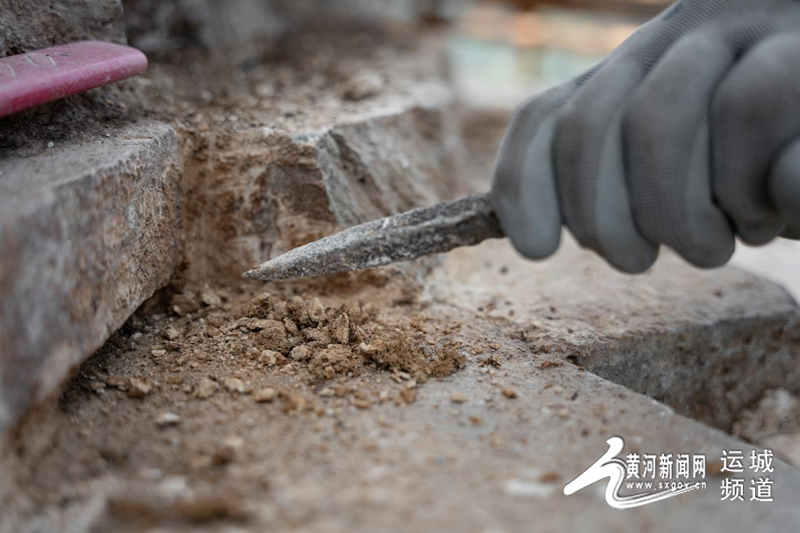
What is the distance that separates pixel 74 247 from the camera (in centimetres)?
112

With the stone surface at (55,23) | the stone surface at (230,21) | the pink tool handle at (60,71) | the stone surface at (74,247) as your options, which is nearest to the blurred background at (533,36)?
the stone surface at (230,21)

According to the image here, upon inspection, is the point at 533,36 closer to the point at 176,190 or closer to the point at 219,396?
the point at 176,190

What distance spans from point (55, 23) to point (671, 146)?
4.40 ft

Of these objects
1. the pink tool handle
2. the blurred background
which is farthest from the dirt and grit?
the blurred background

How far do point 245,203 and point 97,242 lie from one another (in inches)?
18.6

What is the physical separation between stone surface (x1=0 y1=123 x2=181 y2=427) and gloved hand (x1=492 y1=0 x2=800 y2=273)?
70 centimetres

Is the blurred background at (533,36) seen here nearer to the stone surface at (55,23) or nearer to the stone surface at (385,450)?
the stone surface at (55,23)

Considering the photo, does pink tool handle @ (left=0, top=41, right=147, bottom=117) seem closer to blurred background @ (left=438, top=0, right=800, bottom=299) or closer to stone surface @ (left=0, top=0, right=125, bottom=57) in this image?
stone surface @ (left=0, top=0, right=125, bottom=57)

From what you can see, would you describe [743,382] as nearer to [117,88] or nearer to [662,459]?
[662,459]

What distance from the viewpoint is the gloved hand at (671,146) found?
3.66 feet

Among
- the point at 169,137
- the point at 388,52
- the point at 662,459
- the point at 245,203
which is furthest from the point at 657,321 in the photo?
the point at 388,52

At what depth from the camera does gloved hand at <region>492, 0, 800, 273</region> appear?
1115 mm

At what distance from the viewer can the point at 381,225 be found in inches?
49.7

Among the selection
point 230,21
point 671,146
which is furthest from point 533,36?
point 671,146
